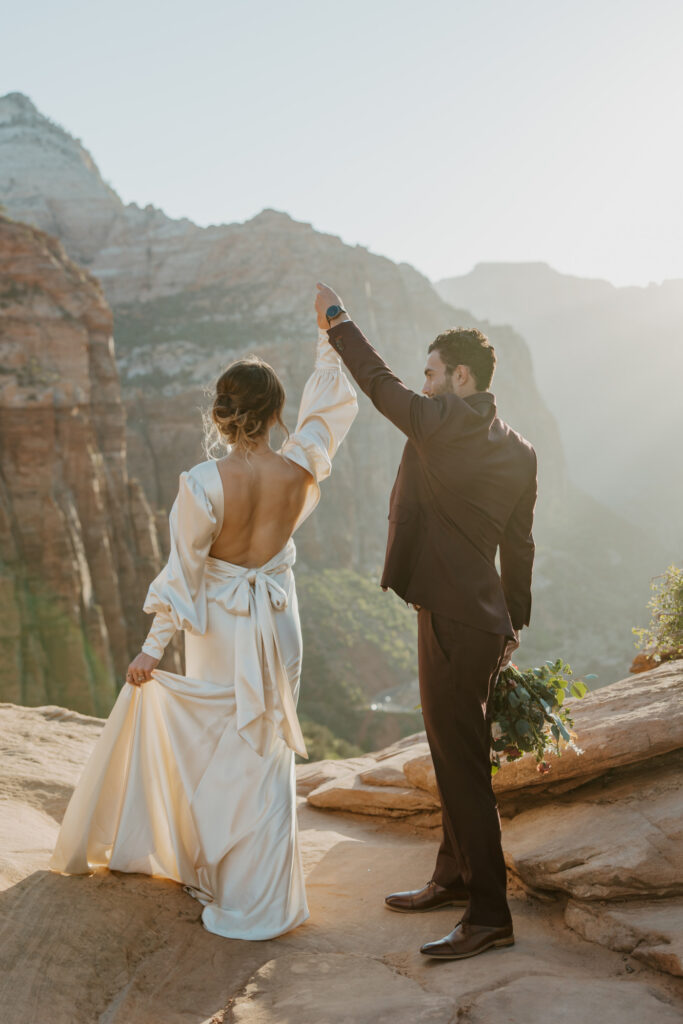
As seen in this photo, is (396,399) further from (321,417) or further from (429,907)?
(429,907)

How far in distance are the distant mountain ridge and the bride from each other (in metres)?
78.6

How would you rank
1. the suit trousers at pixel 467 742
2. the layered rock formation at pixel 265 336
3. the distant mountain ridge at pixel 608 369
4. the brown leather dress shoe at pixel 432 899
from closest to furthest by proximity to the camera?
the suit trousers at pixel 467 742 < the brown leather dress shoe at pixel 432 899 < the layered rock formation at pixel 265 336 < the distant mountain ridge at pixel 608 369

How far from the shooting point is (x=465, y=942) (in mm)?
2979

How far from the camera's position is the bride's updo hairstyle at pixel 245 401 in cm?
336

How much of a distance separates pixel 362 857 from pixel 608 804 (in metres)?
1.47

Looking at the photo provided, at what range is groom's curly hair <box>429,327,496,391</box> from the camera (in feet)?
10.2

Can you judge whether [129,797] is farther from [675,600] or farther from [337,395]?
[675,600]

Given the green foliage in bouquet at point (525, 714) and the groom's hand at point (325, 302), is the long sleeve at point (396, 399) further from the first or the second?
the green foliage in bouquet at point (525, 714)

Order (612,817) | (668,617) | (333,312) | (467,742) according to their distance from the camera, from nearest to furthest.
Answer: (467,742) → (333,312) → (612,817) → (668,617)

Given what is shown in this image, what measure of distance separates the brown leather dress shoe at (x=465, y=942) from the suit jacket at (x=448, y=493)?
1102mm

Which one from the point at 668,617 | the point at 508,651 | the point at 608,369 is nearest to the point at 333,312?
the point at 508,651

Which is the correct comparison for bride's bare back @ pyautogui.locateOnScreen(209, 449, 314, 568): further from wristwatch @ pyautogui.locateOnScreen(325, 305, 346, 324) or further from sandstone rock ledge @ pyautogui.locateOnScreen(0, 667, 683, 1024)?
sandstone rock ledge @ pyautogui.locateOnScreen(0, 667, 683, 1024)

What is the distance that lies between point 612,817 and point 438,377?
2175mm

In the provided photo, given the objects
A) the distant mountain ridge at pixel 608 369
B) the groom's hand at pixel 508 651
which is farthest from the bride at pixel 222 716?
the distant mountain ridge at pixel 608 369
